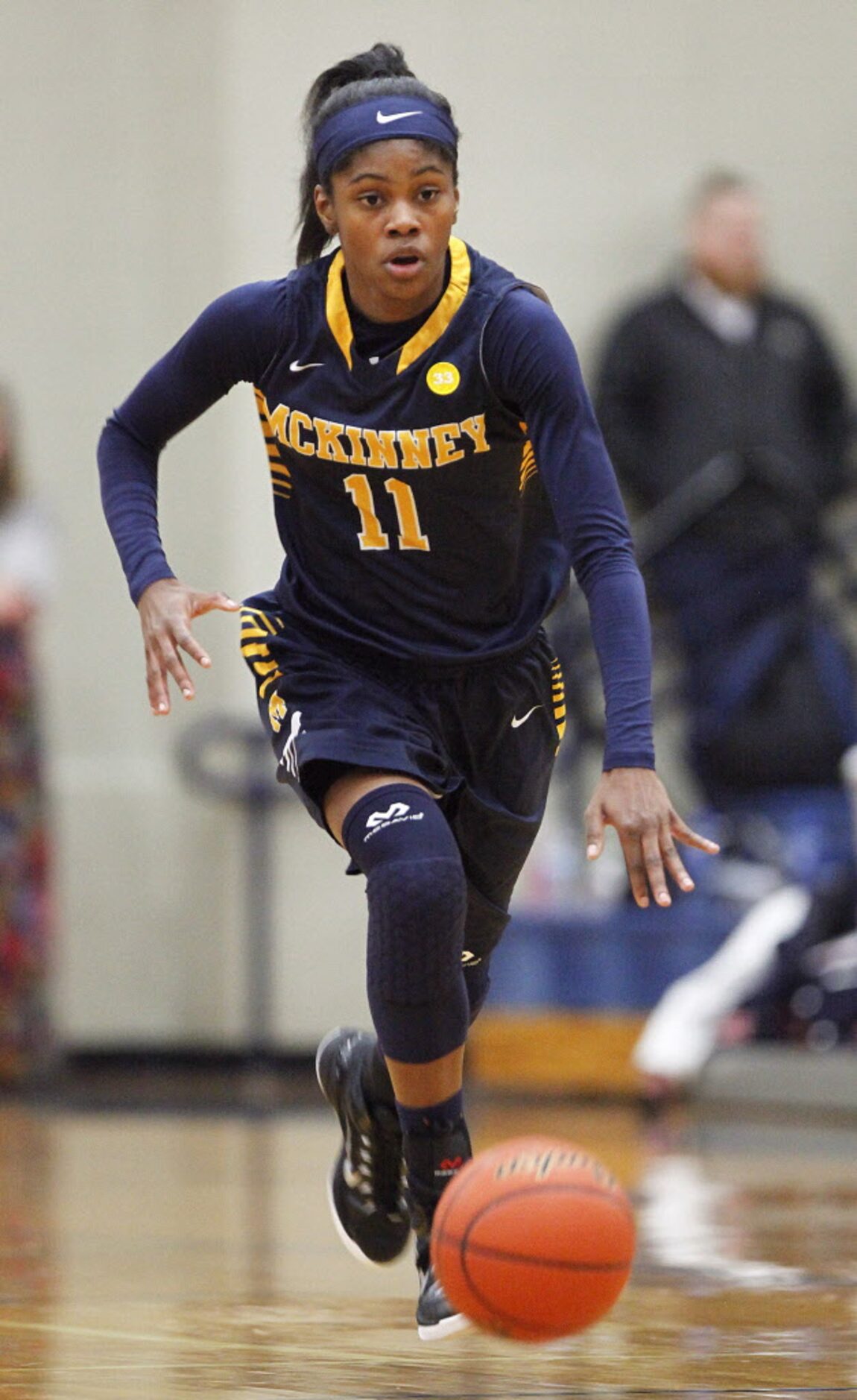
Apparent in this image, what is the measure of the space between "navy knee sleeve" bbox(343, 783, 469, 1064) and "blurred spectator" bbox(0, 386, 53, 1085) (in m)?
5.90

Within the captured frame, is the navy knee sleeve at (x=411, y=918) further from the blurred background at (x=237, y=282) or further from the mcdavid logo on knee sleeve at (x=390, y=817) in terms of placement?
the blurred background at (x=237, y=282)

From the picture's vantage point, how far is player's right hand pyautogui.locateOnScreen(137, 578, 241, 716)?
12.2 feet

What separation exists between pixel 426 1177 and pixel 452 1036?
222 millimetres

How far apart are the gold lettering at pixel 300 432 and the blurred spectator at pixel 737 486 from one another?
17.0ft

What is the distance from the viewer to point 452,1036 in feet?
12.3

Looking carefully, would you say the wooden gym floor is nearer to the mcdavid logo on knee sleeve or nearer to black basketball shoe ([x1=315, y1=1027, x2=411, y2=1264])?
black basketball shoe ([x1=315, y1=1027, x2=411, y2=1264])

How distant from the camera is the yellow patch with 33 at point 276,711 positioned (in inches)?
157

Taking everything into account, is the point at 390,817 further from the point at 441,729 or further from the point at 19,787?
the point at 19,787

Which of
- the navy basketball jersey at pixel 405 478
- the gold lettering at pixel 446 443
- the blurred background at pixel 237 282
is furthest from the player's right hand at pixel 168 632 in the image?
the blurred background at pixel 237 282

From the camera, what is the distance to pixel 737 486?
30.1ft

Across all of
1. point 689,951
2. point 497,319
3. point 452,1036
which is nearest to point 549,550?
point 497,319

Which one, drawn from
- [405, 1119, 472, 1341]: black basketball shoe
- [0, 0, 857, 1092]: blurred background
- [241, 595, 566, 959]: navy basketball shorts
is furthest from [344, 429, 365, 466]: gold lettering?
[0, 0, 857, 1092]: blurred background

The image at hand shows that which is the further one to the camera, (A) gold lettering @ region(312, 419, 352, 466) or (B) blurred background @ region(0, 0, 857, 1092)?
(B) blurred background @ region(0, 0, 857, 1092)

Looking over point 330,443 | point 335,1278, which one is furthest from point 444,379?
point 335,1278
